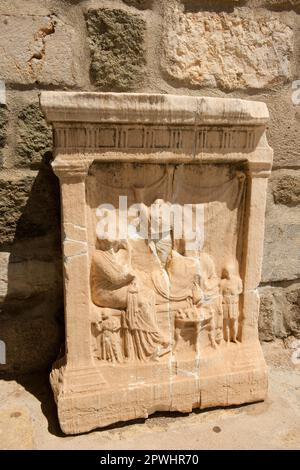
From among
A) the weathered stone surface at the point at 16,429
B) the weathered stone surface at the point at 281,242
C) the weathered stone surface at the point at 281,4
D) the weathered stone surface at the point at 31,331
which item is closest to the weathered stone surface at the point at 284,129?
the weathered stone surface at the point at 281,242

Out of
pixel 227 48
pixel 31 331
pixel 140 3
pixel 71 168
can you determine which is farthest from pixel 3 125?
pixel 227 48

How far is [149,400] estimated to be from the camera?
1.64 metres

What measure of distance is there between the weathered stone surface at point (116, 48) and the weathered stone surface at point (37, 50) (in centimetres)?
9

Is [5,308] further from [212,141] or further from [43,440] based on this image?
[212,141]

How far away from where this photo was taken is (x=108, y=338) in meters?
1.62

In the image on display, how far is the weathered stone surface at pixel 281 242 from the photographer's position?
2.08 m

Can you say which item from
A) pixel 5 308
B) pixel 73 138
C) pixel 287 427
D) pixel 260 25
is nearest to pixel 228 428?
pixel 287 427

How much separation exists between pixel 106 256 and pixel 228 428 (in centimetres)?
83

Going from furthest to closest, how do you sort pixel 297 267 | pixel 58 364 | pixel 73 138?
pixel 297 267
pixel 58 364
pixel 73 138

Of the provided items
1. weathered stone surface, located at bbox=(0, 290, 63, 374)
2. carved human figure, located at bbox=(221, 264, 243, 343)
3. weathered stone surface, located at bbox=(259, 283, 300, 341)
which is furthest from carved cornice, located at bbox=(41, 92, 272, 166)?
weathered stone surface, located at bbox=(259, 283, 300, 341)

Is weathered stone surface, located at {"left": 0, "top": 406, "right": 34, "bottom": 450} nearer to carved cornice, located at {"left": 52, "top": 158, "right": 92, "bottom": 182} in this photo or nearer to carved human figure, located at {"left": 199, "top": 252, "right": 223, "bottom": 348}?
carved human figure, located at {"left": 199, "top": 252, "right": 223, "bottom": 348}

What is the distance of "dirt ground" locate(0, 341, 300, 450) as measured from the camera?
60.1 inches

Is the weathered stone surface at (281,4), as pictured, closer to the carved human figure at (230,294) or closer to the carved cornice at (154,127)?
the carved cornice at (154,127)

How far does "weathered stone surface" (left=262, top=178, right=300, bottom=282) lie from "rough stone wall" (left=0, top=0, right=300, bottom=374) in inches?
0.5
